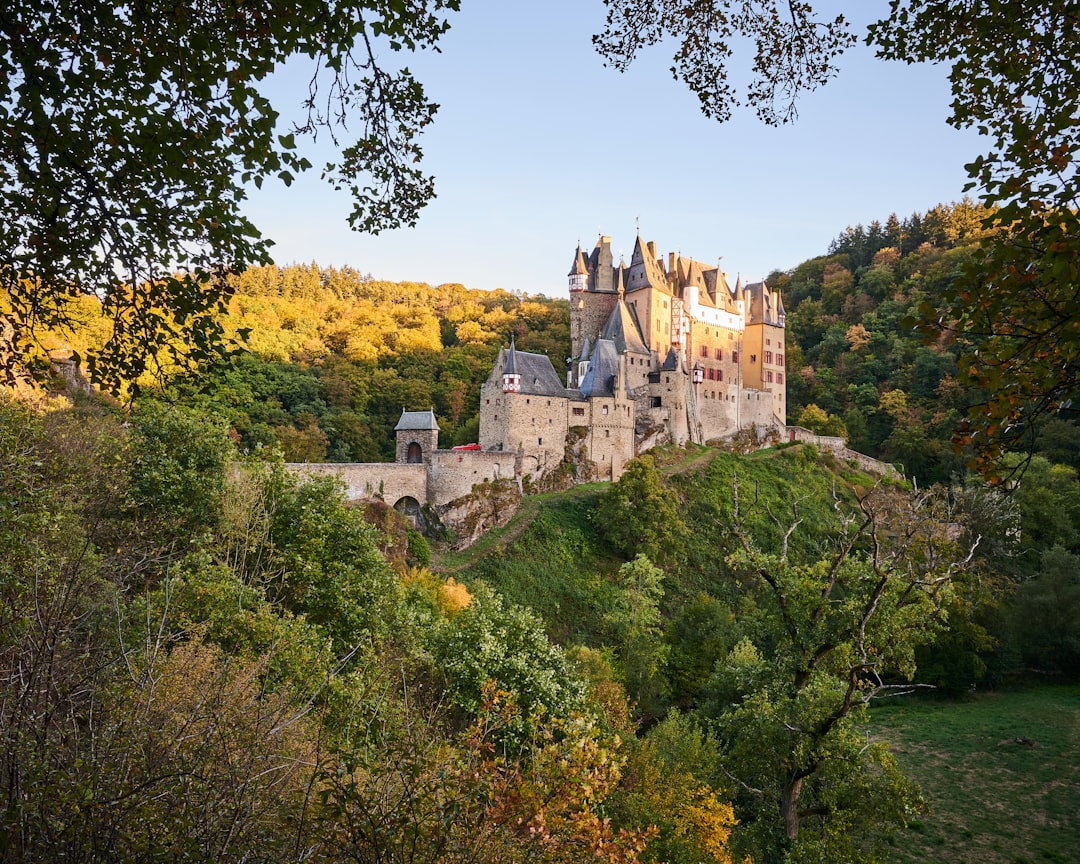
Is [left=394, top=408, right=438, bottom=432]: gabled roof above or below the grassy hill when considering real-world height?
above

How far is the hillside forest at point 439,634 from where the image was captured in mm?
4520

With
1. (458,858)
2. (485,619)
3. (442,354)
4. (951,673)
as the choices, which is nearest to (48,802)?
(458,858)

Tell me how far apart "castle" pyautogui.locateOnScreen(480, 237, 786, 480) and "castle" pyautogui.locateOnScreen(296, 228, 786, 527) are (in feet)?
0.24

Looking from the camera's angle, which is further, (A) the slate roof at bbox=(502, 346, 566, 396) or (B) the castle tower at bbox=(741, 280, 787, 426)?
(B) the castle tower at bbox=(741, 280, 787, 426)

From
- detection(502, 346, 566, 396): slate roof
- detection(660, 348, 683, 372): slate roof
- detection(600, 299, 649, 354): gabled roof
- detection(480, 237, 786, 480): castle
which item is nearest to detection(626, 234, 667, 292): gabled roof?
detection(480, 237, 786, 480): castle

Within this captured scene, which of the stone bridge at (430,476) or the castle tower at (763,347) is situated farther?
the castle tower at (763,347)

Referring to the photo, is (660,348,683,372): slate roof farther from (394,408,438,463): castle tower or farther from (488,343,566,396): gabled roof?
(394,408,438,463): castle tower

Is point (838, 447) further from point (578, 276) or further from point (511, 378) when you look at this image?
point (511, 378)

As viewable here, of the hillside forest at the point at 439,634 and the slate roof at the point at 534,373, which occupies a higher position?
the slate roof at the point at 534,373

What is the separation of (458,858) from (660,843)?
35.8 feet

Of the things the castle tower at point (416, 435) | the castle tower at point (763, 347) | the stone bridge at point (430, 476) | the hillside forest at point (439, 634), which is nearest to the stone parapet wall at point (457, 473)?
the stone bridge at point (430, 476)

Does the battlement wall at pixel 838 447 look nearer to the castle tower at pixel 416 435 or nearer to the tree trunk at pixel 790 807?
the castle tower at pixel 416 435

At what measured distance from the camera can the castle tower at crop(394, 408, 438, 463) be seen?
36875 mm

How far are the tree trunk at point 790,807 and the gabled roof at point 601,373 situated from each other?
101ft
